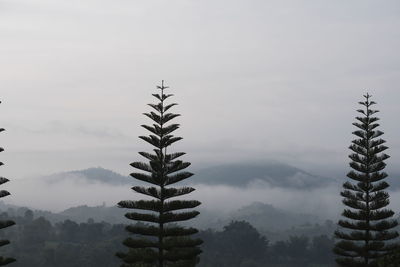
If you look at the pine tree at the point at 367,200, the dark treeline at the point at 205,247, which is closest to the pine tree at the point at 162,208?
the pine tree at the point at 367,200

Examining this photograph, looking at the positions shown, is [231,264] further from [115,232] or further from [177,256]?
[177,256]

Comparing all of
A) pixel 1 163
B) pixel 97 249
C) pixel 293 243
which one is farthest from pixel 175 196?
pixel 293 243

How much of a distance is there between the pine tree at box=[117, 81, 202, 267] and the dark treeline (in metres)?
85.6

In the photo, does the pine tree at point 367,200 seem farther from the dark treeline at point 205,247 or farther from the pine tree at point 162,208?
the dark treeline at point 205,247

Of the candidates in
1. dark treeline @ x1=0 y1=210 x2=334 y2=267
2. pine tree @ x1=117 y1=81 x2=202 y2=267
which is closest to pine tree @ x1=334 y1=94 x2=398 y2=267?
pine tree @ x1=117 y1=81 x2=202 y2=267

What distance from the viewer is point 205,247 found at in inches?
5733

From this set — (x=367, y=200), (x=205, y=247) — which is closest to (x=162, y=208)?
(x=367, y=200)

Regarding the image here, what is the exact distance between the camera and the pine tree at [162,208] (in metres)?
33.9

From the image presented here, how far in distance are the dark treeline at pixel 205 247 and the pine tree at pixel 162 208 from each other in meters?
85.6

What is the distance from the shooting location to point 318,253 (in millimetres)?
150750

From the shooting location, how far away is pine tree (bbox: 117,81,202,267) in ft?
111

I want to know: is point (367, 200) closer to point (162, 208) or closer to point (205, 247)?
point (162, 208)

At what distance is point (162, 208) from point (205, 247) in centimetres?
11373

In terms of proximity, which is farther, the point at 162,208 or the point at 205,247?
the point at 205,247
